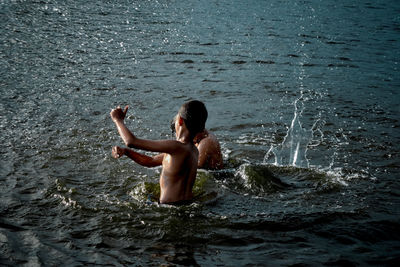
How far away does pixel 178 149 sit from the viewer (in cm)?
505

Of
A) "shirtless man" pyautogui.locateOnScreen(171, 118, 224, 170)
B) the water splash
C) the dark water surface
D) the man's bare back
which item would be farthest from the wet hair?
the water splash

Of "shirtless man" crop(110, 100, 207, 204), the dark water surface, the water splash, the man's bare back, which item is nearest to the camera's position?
"shirtless man" crop(110, 100, 207, 204)

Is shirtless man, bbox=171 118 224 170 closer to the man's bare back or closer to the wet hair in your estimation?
the man's bare back

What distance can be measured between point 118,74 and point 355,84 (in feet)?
20.6

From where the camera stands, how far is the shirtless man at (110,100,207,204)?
4.71m

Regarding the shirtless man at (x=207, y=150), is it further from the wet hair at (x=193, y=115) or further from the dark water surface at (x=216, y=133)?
the wet hair at (x=193, y=115)

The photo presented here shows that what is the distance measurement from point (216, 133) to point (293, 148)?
149 cm

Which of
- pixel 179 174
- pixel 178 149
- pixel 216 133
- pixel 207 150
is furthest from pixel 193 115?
pixel 216 133

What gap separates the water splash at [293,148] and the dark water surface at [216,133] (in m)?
0.03

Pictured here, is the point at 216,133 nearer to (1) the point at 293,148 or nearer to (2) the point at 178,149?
(1) the point at 293,148

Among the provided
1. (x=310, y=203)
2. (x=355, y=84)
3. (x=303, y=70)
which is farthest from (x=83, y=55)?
(x=310, y=203)

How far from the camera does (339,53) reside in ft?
51.9

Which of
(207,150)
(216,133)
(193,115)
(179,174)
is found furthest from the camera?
(216,133)

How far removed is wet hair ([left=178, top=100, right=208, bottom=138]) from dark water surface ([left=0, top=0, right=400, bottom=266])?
1.09 m
